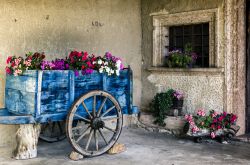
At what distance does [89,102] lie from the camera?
201 inches

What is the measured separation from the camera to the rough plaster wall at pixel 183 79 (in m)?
6.56

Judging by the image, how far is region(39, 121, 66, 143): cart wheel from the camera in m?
6.01

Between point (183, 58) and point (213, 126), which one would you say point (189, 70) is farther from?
point (213, 126)

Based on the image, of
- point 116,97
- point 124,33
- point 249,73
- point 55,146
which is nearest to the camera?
point 116,97

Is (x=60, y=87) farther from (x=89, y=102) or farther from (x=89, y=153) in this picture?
(x=89, y=153)

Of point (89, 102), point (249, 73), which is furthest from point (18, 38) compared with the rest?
point (249, 73)

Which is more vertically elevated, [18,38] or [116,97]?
[18,38]

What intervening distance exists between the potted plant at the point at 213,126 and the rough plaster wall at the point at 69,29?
1.85 metres

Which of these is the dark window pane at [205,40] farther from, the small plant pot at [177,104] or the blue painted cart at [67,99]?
the blue painted cart at [67,99]

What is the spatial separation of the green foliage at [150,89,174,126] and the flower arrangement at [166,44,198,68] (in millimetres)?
521

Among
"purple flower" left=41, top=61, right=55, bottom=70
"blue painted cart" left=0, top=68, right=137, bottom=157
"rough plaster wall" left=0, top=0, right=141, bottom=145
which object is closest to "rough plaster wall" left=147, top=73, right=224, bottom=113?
"rough plaster wall" left=0, top=0, right=141, bottom=145

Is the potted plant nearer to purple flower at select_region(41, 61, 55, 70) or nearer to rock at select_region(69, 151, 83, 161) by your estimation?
rock at select_region(69, 151, 83, 161)

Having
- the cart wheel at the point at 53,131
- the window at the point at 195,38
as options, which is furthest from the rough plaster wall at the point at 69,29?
the window at the point at 195,38

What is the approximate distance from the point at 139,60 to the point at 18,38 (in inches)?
111
